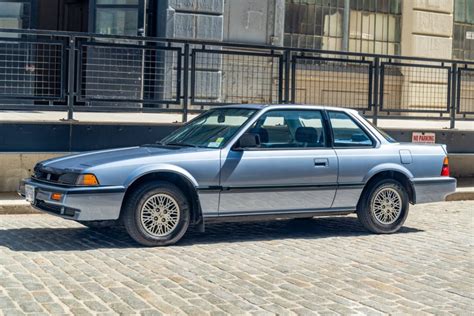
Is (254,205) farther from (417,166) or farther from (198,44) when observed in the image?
(198,44)

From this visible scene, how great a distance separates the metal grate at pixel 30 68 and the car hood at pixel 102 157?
285cm

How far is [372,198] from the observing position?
10312mm

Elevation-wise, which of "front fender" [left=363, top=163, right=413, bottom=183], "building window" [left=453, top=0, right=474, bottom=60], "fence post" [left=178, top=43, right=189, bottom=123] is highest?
"building window" [left=453, top=0, right=474, bottom=60]

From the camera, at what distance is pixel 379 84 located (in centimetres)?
1466

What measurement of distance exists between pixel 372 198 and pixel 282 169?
4.42 ft

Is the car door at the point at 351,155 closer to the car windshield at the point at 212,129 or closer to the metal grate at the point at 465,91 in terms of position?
the car windshield at the point at 212,129

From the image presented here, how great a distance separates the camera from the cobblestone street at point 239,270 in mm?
6711

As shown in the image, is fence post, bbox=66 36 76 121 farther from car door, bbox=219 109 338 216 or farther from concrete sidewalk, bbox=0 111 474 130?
car door, bbox=219 109 338 216

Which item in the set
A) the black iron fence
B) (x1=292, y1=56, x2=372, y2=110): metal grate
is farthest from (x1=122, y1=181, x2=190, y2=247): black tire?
(x1=292, y1=56, x2=372, y2=110): metal grate

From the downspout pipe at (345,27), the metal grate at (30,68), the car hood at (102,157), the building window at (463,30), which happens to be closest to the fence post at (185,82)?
the metal grate at (30,68)

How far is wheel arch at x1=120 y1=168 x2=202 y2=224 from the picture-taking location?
353 inches

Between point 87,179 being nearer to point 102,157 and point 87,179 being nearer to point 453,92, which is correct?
point 102,157

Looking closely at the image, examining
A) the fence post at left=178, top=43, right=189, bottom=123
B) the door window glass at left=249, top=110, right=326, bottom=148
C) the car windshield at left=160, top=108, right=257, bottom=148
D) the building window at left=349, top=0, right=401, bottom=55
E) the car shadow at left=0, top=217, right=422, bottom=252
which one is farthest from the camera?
the building window at left=349, top=0, right=401, bottom=55

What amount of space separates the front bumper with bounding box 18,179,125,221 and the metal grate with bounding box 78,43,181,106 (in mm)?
3697
